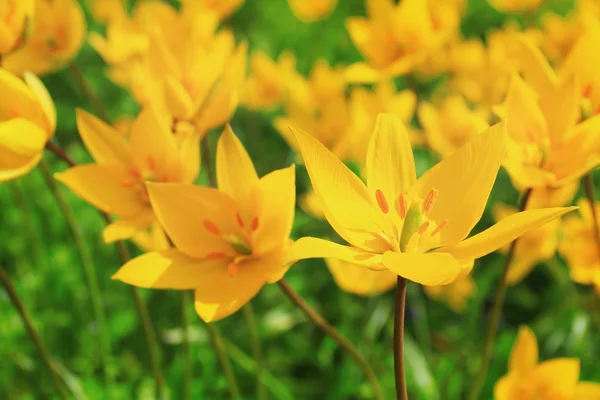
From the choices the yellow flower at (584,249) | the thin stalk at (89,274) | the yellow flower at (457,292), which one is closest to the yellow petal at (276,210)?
the thin stalk at (89,274)

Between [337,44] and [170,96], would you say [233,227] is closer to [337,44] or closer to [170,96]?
[170,96]

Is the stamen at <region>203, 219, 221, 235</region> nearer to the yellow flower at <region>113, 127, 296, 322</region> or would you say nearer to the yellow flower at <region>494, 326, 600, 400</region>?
the yellow flower at <region>113, 127, 296, 322</region>

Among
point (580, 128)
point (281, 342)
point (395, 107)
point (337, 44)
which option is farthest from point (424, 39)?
point (337, 44)

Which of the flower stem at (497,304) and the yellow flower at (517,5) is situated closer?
the flower stem at (497,304)

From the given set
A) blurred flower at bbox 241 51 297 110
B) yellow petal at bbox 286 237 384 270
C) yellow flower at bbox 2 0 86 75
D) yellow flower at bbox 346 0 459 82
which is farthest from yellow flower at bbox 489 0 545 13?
yellow petal at bbox 286 237 384 270

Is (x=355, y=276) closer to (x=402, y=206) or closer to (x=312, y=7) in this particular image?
(x=402, y=206)

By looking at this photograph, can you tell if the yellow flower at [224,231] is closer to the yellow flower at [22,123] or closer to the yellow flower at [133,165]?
the yellow flower at [133,165]
